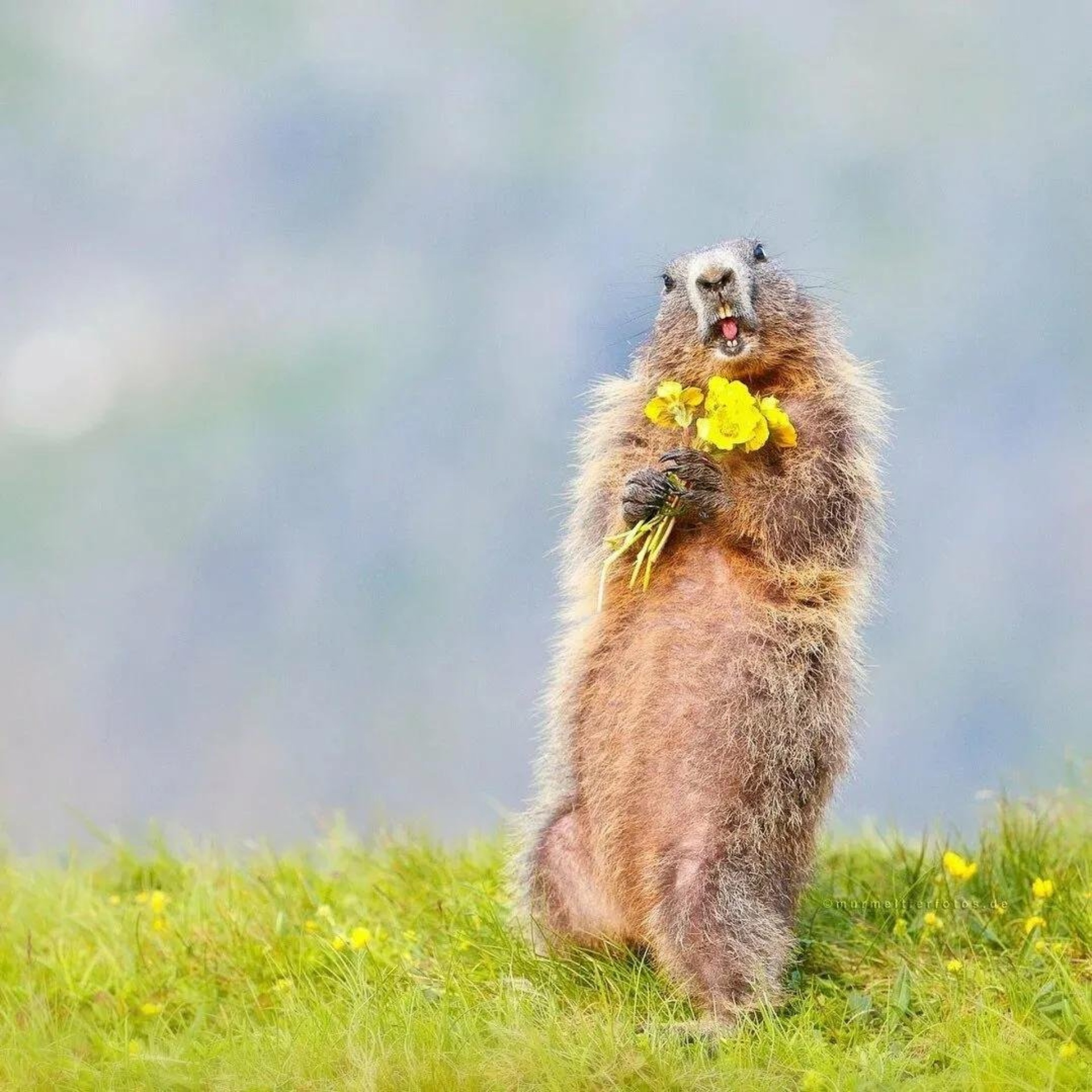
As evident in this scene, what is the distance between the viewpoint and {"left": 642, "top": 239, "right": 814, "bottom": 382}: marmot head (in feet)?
17.2

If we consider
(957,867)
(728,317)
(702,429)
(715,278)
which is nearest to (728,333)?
(728,317)

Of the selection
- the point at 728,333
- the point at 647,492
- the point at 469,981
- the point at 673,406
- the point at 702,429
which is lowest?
the point at 469,981

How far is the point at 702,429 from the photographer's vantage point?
4.98m

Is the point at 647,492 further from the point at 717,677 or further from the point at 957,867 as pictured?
the point at 957,867

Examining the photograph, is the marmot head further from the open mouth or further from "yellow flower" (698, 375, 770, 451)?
"yellow flower" (698, 375, 770, 451)

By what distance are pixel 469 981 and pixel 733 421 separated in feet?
6.87

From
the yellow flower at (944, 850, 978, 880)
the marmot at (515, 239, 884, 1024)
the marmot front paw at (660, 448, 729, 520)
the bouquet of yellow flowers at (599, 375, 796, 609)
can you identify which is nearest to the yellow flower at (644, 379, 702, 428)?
the bouquet of yellow flowers at (599, 375, 796, 609)

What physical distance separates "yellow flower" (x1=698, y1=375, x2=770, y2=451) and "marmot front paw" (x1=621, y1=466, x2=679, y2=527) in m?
0.21

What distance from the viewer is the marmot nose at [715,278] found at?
523cm

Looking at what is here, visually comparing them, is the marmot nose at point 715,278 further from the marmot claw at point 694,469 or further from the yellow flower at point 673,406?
the marmot claw at point 694,469

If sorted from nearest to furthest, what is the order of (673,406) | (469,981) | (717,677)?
(717,677)
(469,981)
(673,406)

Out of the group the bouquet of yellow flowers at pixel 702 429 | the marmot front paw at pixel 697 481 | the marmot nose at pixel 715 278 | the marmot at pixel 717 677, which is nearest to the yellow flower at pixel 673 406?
the bouquet of yellow flowers at pixel 702 429

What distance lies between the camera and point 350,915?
591 centimetres

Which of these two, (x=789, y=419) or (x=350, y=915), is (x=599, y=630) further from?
(x=350, y=915)
